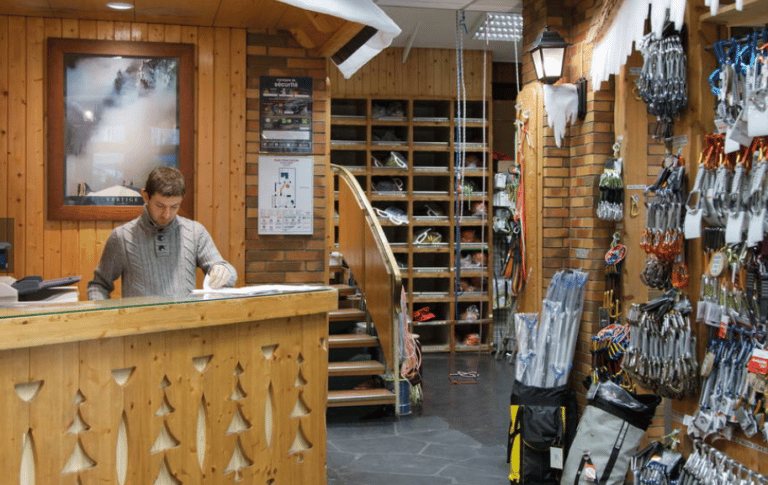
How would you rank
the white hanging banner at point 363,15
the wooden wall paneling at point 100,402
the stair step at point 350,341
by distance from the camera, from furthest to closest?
the stair step at point 350,341 → the white hanging banner at point 363,15 → the wooden wall paneling at point 100,402

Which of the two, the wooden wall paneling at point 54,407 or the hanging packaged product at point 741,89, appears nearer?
the wooden wall paneling at point 54,407

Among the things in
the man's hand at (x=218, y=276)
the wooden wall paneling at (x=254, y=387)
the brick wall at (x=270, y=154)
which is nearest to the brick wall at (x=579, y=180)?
the brick wall at (x=270, y=154)

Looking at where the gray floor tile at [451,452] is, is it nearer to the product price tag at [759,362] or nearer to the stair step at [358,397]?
the stair step at [358,397]

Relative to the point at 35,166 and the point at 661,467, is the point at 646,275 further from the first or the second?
the point at 35,166

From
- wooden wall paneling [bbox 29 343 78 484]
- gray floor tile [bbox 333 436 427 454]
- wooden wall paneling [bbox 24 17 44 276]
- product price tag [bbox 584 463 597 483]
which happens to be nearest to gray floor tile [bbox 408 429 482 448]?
gray floor tile [bbox 333 436 427 454]

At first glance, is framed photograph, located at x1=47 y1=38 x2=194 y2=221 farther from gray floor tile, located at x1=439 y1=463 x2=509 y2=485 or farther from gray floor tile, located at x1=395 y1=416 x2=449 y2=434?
gray floor tile, located at x1=395 y1=416 x2=449 y2=434

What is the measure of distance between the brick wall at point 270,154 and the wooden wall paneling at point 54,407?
3.05 meters

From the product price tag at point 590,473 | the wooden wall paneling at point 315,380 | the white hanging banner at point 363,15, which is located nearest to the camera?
the wooden wall paneling at point 315,380

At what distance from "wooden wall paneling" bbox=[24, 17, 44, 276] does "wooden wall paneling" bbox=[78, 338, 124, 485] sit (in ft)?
9.45

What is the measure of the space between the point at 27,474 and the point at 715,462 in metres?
3.01

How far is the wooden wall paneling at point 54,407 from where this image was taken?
2639 mm

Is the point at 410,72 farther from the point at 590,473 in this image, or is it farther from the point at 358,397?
the point at 590,473

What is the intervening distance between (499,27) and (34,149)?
18.2ft

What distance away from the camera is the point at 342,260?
964cm
